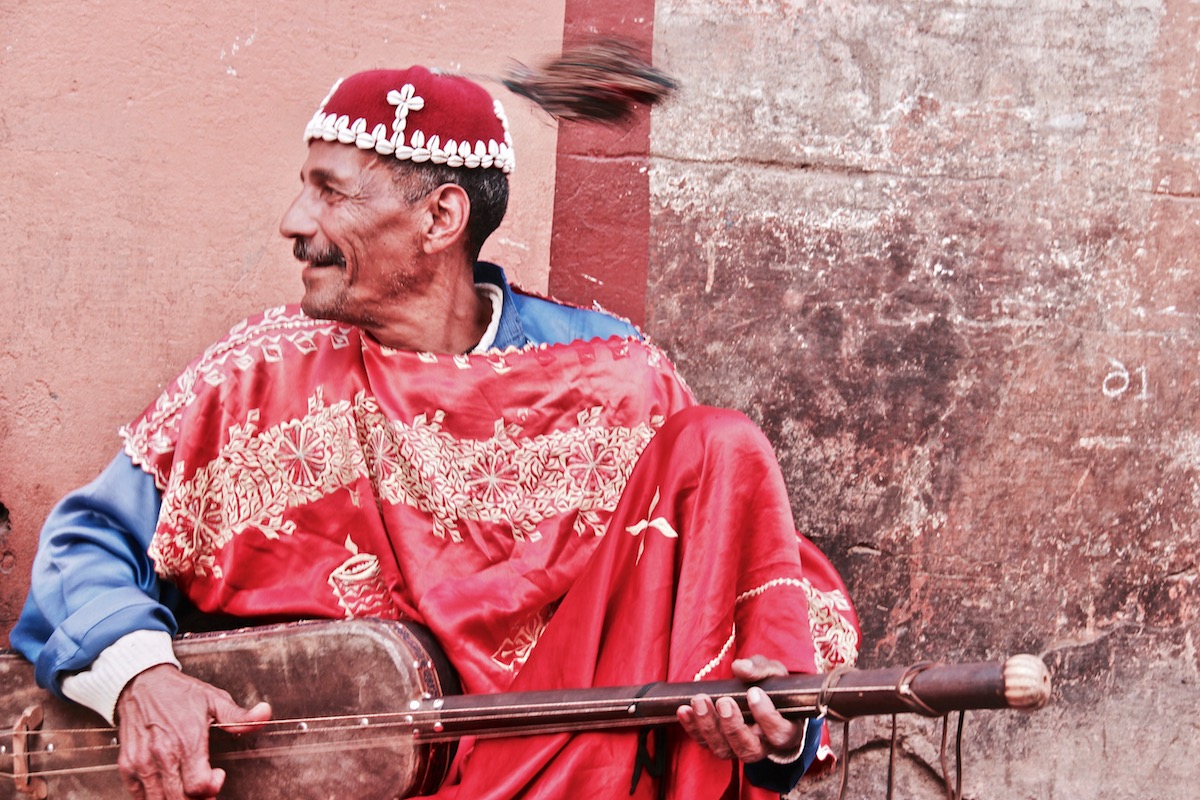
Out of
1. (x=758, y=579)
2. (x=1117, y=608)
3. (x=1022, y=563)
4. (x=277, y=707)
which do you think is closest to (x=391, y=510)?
(x=277, y=707)

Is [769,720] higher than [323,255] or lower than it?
lower

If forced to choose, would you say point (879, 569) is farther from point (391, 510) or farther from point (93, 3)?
point (93, 3)

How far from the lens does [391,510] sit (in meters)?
3.11

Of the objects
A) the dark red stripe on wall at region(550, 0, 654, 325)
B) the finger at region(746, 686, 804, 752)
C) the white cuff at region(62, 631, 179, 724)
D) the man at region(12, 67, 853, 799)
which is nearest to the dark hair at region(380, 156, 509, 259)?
the man at region(12, 67, 853, 799)

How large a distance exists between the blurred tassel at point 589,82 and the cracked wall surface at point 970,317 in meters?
0.23


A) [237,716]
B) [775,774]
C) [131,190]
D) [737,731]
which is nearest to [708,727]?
[737,731]

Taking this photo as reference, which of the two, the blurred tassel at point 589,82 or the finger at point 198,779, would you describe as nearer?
the finger at point 198,779

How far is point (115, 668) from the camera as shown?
9.40 ft

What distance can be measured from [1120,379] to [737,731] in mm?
1824

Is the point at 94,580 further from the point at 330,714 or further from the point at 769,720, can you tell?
the point at 769,720

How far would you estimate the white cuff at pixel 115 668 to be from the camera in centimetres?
286

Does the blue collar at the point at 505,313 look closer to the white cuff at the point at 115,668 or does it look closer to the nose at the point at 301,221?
the nose at the point at 301,221

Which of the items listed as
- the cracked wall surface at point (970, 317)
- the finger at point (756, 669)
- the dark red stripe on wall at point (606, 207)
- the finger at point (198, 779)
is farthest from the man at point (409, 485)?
the cracked wall surface at point (970, 317)

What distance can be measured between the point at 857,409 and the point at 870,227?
1.50 ft
